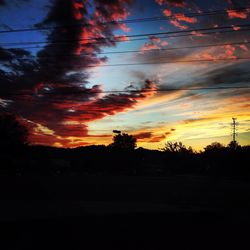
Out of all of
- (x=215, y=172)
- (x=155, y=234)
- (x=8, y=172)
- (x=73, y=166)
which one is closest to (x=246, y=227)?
(x=155, y=234)

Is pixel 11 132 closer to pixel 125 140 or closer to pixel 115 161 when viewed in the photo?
pixel 115 161

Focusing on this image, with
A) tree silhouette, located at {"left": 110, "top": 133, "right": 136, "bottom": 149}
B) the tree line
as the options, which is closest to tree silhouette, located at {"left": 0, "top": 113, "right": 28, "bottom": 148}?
the tree line

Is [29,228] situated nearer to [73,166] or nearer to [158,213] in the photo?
[158,213]

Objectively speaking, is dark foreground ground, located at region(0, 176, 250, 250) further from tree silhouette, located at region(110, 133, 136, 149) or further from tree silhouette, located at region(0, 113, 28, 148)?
tree silhouette, located at region(110, 133, 136, 149)

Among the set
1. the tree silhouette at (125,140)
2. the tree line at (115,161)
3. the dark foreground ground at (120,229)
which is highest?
the tree silhouette at (125,140)

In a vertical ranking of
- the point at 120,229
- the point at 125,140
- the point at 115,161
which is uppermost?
the point at 125,140

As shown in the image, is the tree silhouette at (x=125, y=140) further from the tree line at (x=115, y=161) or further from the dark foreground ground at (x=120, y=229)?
the dark foreground ground at (x=120, y=229)

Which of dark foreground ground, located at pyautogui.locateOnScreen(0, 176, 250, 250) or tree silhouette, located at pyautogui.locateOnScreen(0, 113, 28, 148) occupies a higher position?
tree silhouette, located at pyautogui.locateOnScreen(0, 113, 28, 148)

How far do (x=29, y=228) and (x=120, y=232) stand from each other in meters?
2.98

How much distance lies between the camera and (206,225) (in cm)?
1519

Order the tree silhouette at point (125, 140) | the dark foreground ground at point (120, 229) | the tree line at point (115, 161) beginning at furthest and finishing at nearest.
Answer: the tree silhouette at point (125, 140) < the tree line at point (115, 161) < the dark foreground ground at point (120, 229)

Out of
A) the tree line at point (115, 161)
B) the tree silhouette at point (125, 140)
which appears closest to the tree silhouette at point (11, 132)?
the tree line at point (115, 161)

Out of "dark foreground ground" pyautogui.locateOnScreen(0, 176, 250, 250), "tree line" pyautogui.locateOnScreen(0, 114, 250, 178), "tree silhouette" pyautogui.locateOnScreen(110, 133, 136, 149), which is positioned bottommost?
→ "dark foreground ground" pyautogui.locateOnScreen(0, 176, 250, 250)

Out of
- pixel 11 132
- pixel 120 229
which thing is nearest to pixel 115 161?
pixel 11 132
